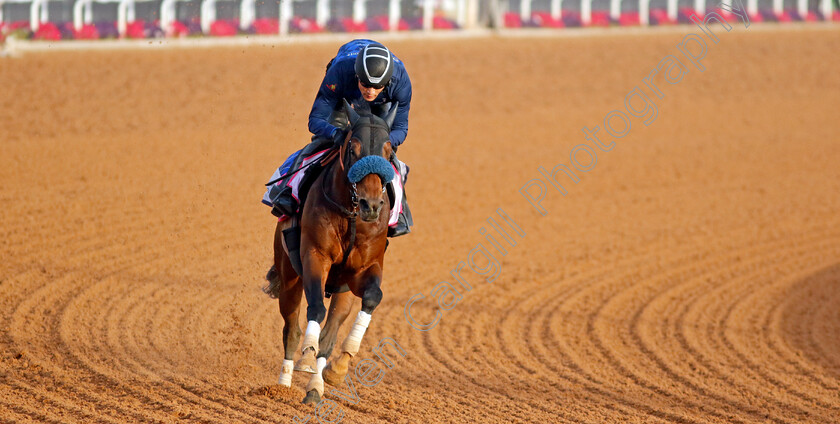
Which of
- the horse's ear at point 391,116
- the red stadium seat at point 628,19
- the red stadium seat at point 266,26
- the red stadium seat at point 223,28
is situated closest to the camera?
the horse's ear at point 391,116

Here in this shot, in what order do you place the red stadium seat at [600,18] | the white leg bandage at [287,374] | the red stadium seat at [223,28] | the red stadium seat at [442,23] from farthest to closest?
the red stadium seat at [600,18]
the red stadium seat at [442,23]
the red stadium seat at [223,28]
the white leg bandage at [287,374]

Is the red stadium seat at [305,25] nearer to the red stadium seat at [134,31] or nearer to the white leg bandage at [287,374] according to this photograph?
the red stadium seat at [134,31]

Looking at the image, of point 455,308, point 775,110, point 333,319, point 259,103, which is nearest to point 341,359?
point 333,319

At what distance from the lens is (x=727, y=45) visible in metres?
28.6

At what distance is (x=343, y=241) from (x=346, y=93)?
118cm

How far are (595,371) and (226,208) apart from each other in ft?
21.9

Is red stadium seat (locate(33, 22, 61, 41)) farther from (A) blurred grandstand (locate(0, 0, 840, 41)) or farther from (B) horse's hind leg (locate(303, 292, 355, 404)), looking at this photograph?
(B) horse's hind leg (locate(303, 292, 355, 404))

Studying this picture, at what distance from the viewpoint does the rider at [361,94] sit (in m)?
6.24

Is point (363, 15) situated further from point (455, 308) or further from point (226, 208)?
point (455, 308)

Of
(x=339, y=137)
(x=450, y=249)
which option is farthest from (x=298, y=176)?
(x=450, y=249)

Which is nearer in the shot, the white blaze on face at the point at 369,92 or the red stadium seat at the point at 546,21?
the white blaze on face at the point at 369,92

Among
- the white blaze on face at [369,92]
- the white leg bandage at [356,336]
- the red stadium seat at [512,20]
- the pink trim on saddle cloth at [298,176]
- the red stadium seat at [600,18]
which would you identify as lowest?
the white leg bandage at [356,336]

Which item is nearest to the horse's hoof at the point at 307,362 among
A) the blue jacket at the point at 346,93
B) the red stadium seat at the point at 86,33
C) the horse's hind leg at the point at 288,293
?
the horse's hind leg at the point at 288,293

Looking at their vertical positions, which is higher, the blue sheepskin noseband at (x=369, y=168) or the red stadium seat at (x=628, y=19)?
the red stadium seat at (x=628, y=19)
